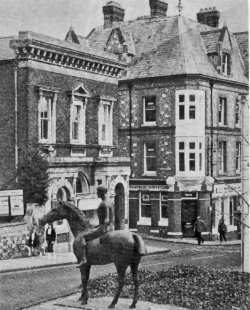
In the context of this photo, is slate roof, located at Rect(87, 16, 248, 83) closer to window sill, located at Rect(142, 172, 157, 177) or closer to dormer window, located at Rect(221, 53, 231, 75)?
dormer window, located at Rect(221, 53, 231, 75)

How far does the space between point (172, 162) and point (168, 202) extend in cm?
191

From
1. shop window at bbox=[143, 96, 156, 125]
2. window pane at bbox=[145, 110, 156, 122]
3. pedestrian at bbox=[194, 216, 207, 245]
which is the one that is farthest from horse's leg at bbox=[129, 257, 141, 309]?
window pane at bbox=[145, 110, 156, 122]

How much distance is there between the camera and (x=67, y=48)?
24.0m

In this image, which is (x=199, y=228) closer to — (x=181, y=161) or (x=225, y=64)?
(x=181, y=161)

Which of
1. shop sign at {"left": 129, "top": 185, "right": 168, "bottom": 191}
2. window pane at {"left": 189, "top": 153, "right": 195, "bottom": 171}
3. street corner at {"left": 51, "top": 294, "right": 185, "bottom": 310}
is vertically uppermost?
window pane at {"left": 189, "top": 153, "right": 195, "bottom": 171}

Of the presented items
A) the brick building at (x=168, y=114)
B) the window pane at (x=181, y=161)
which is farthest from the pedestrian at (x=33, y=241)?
the window pane at (x=181, y=161)

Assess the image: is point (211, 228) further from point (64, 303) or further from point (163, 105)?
point (64, 303)

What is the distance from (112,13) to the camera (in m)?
32.4

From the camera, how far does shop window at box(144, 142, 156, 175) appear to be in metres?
31.2

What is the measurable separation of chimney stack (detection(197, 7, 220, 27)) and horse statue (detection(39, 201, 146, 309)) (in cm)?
2238

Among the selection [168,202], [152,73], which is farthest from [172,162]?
[152,73]

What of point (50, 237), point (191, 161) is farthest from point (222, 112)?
point (50, 237)

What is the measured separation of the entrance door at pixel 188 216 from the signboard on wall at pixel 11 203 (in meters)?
10.9

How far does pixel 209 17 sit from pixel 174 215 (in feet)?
34.8
